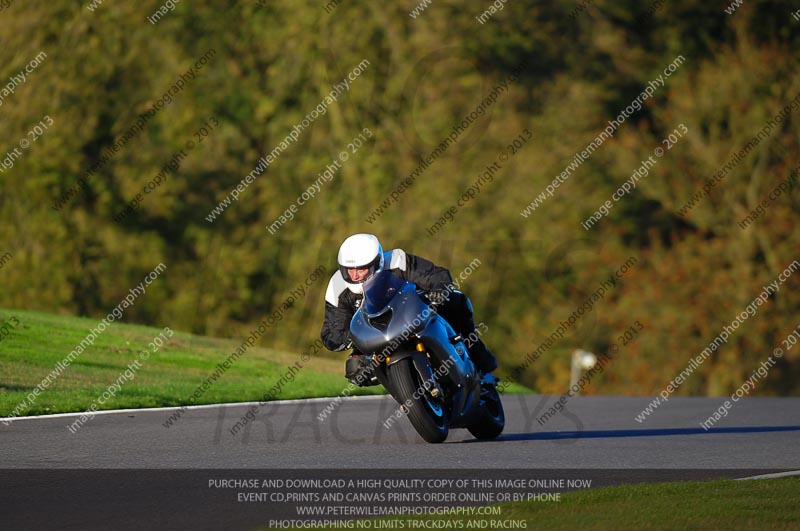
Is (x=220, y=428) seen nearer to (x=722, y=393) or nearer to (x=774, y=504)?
(x=774, y=504)

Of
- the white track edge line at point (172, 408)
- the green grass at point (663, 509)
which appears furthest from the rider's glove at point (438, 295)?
the white track edge line at point (172, 408)

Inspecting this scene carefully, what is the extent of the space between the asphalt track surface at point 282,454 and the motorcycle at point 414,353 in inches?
12.7

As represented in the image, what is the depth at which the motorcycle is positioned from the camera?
11.4 metres

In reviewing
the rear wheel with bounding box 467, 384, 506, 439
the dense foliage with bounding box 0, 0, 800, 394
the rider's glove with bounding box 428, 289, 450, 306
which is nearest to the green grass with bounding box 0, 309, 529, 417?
the rear wheel with bounding box 467, 384, 506, 439

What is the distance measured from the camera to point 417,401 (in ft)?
37.9

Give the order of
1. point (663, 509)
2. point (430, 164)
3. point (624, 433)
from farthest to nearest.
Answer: point (430, 164)
point (624, 433)
point (663, 509)

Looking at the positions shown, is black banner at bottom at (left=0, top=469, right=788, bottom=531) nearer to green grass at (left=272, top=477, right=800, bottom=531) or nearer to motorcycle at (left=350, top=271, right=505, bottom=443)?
green grass at (left=272, top=477, right=800, bottom=531)

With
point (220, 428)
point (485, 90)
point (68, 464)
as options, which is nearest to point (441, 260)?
point (485, 90)

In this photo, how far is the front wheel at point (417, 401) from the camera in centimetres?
1141

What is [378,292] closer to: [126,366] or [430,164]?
[126,366]

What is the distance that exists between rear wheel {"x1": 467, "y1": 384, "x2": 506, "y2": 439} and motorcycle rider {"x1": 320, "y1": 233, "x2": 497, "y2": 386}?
924 mm

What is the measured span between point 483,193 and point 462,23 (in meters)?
4.55

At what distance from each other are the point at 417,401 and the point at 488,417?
1.48m

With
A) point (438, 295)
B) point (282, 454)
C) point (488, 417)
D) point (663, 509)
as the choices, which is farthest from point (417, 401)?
point (663, 509)
